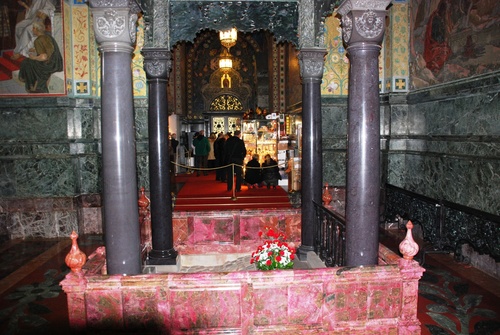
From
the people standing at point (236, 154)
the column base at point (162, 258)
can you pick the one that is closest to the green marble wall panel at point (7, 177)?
the column base at point (162, 258)

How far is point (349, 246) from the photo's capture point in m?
4.81

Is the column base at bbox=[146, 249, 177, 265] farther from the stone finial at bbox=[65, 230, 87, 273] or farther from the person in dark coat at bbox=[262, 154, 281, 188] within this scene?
the person in dark coat at bbox=[262, 154, 281, 188]

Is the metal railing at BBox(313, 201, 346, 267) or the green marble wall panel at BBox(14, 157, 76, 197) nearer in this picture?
the metal railing at BBox(313, 201, 346, 267)

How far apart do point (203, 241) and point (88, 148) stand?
13.9ft

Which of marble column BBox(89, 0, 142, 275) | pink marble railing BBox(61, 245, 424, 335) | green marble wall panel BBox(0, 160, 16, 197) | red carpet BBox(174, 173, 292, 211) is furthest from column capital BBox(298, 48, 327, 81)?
green marble wall panel BBox(0, 160, 16, 197)

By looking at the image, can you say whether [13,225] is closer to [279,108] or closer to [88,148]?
[88,148]

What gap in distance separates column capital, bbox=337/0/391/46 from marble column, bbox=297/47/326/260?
291cm

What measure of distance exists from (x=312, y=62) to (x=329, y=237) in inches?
127

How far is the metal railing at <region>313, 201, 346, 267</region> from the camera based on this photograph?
596 cm

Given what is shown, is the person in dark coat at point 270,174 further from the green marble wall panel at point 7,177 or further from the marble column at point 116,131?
the marble column at point 116,131

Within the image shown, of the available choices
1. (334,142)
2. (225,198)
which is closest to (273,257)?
(225,198)

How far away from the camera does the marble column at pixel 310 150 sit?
25.1 feet

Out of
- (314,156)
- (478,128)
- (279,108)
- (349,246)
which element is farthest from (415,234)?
(279,108)

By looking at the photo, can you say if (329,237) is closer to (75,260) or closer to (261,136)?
(75,260)
